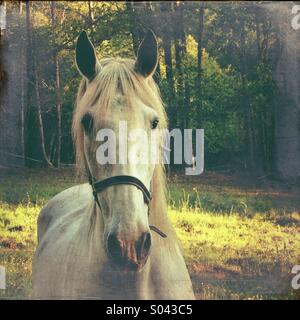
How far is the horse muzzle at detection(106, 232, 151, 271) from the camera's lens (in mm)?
2805

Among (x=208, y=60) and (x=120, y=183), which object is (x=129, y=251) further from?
(x=208, y=60)

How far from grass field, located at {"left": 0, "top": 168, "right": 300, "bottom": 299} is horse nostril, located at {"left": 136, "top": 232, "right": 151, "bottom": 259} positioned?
906 millimetres

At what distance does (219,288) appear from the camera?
12.7 ft

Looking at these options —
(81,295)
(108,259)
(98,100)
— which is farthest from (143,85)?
(81,295)

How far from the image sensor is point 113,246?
2852 mm

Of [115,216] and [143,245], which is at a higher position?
[115,216]

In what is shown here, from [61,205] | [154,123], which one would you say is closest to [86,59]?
[154,123]

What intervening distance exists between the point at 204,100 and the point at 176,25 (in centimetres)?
59

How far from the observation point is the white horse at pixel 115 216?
2.84 metres

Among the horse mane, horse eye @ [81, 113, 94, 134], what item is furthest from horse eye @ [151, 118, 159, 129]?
horse eye @ [81, 113, 94, 134]

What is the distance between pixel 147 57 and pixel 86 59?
361 mm

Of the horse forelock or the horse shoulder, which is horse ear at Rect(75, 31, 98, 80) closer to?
the horse forelock
